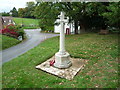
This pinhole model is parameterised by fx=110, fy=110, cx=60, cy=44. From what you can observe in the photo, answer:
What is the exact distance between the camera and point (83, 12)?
1345cm

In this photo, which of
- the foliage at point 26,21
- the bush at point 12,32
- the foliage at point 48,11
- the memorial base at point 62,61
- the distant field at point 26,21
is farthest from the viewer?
the foliage at point 26,21

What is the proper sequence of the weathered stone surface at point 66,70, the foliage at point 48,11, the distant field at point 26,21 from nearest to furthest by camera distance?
the weathered stone surface at point 66,70, the foliage at point 48,11, the distant field at point 26,21

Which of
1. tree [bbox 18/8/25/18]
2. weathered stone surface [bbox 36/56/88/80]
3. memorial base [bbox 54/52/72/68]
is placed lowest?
weathered stone surface [bbox 36/56/88/80]

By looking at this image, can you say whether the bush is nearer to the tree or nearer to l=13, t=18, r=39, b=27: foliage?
l=13, t=18, r=39, b=27: foliage

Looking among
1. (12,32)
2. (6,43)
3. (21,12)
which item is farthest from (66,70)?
(21,12)

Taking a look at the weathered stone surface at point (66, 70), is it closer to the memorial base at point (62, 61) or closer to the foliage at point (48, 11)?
the memorial base at point (62, 61)

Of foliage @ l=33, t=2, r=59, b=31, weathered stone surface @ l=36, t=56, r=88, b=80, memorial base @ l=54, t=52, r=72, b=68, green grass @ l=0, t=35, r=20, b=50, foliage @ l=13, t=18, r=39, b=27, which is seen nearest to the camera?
weathered stone surface @ l=36, t=56, r=88, b=80

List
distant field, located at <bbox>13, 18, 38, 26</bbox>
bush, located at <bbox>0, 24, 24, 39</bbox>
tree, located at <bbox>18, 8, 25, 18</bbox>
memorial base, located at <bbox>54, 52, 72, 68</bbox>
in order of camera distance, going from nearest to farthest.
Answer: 1. memorial base, located at <bbox>54, 52, 72, 68</bbox>
2. bush, located at <bbox>0, 24, 24, 39</bbox>
3. tree, located at <bbox>18, 8, 25, 18</bbox>
4. distant field, located at <bbox>13, 18, 38, 26</bbox>

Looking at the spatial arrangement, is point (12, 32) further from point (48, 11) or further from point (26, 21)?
point (26, 21)

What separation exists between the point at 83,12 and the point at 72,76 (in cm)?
1075

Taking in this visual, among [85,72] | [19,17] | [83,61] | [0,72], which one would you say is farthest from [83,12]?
[19,17]

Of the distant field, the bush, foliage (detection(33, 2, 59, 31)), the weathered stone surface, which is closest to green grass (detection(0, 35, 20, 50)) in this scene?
the bush

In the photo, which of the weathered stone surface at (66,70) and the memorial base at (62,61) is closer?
the weathered stone surface at (66,70)

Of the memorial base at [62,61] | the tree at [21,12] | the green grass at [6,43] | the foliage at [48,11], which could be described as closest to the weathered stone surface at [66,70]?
the memorial base at [62,61]
